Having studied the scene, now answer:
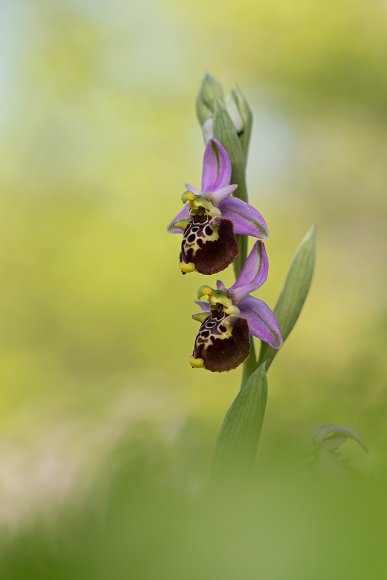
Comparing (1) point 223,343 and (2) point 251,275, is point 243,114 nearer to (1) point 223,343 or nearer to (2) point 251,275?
(2) point 251,275

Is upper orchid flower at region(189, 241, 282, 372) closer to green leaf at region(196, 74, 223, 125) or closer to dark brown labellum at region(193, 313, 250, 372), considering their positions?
dark brown labellum at region(193, 313, 250, 372)

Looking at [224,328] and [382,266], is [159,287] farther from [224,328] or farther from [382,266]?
[224,328]

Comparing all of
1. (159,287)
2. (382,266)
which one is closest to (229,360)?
(159,287)

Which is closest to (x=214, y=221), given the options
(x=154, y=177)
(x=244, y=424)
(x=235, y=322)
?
(x=235, y=322)

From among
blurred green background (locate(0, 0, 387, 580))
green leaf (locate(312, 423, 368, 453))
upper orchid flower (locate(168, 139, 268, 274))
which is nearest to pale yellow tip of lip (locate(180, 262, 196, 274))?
upper orchid flower (locate(168, 139, 268, 274))

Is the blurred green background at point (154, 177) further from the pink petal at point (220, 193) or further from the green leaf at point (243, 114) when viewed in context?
the pink petal at point (220, 193)
